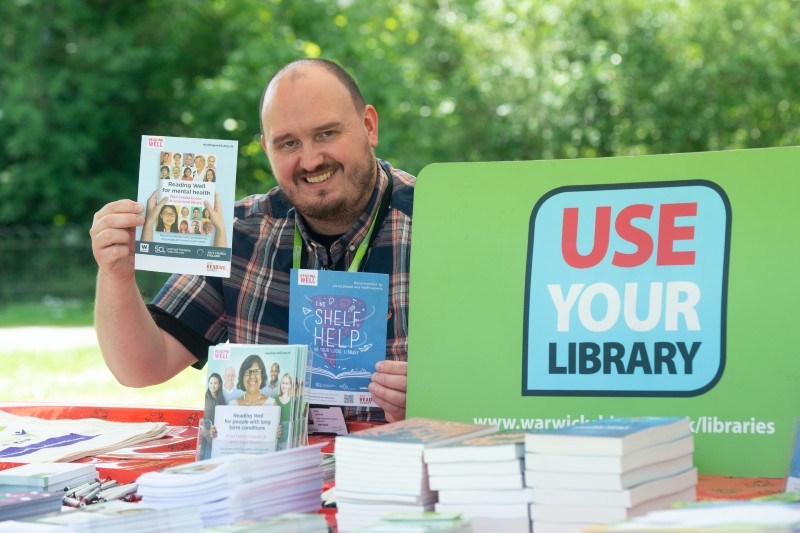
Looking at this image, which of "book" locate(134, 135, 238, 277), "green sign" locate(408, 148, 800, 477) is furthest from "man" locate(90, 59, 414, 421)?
"green sign" locate(408, 148, 800, 477)

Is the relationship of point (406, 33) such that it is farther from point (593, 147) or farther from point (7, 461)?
point (7, 461)

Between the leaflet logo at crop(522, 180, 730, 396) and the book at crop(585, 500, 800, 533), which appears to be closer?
the book at crop(585, 500, 800, 533)

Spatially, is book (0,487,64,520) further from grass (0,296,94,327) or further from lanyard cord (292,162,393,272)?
grass (0,296,94,327)

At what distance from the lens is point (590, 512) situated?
5.43 feet

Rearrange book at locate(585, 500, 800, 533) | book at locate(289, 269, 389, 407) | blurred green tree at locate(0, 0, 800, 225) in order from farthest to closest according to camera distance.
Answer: blurred green tree at locate(0, 0, 800, 225)
book at locate(289, 269, 389, 407)
book at locate(585, 500, 800, 533)

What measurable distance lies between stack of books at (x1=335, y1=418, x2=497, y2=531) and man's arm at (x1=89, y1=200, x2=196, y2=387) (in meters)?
1.05

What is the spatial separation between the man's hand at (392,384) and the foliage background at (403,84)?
15212mm

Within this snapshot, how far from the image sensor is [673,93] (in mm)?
18766

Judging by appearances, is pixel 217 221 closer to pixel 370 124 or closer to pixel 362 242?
pixel 362 242

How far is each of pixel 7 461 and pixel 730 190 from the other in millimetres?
1652

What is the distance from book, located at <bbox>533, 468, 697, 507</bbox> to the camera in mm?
1634

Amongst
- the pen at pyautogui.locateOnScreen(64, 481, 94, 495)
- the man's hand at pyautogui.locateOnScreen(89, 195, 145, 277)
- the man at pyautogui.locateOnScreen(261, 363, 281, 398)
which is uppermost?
the man's hand at pyautogui.locateOnScreen(89, 195, 145, 277)

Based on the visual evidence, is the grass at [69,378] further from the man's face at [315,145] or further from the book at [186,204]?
the book at [186,204]

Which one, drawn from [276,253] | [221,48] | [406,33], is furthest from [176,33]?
[276,253]
